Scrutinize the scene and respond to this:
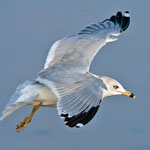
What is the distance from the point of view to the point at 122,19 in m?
11.3

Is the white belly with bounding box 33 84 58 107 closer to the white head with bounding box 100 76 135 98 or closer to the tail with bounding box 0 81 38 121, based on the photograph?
the tail with bounding box 0 81 38 121

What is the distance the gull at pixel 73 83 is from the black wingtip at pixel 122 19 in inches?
6.3

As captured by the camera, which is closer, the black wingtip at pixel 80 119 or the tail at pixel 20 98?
the black wingtip at pixel 80 119

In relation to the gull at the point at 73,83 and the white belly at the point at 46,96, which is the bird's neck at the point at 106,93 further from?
the white belly at the point at 46,96

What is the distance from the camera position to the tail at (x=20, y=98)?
25.7 feet

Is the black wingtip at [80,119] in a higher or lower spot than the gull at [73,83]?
lower

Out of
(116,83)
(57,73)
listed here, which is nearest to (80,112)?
(57,73)

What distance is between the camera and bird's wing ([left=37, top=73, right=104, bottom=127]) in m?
6.75

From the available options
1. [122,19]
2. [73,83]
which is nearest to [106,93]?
[73,83]

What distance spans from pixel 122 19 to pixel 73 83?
14.1 ft

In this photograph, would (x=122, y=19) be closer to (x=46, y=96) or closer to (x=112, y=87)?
(x=112, y=87)

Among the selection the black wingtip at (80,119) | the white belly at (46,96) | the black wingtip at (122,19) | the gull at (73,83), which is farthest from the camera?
the black wingtip at (122,19)

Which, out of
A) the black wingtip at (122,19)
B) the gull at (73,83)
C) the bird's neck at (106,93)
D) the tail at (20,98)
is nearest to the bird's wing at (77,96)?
the gull at (73,83)

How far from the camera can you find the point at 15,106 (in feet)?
25.8
